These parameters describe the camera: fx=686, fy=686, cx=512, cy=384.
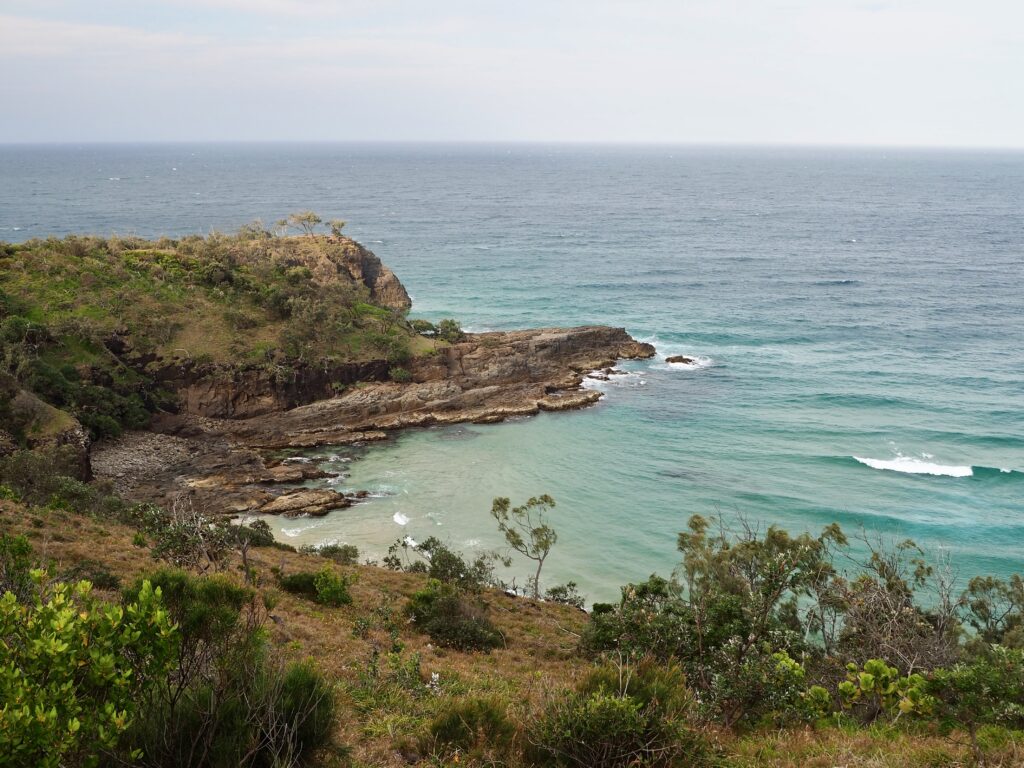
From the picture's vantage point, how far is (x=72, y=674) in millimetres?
6383

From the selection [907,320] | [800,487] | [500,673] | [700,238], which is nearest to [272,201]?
[700,238]

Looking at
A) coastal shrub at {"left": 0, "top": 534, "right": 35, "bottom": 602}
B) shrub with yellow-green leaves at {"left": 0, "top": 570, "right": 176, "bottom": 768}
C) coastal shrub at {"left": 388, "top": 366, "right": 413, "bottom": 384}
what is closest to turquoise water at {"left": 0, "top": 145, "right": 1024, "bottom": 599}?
coastal shrub at {"left": 388, "top": 366, "right": 413, "bottom": 384}

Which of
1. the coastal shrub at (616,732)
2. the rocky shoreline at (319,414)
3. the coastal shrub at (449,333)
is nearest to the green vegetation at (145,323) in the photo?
the rocky shoreline at (319,414)

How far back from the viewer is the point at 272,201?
536ft

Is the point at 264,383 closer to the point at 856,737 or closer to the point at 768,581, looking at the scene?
the point at 768,581

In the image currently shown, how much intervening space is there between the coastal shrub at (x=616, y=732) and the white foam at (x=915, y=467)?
1495 inches

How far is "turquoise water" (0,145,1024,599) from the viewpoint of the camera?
121ft

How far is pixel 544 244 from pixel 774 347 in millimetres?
55683

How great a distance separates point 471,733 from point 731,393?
1837 inches

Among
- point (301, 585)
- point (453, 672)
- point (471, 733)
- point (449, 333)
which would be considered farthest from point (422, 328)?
point (471, 733)

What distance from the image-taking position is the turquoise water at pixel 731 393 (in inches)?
1451

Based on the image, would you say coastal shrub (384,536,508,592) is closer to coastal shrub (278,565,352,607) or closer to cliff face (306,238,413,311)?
coastal shrub (278,565,352,607)

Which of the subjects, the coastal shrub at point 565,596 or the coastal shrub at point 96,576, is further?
the coastal shrub at point 565,596

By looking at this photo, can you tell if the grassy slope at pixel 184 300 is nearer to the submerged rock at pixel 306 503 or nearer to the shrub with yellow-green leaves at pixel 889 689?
the submerged rock at pixel 306 503
